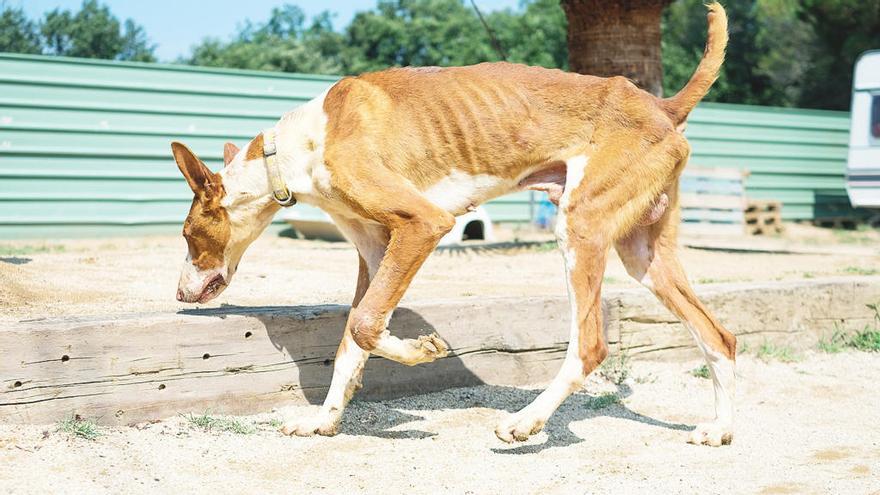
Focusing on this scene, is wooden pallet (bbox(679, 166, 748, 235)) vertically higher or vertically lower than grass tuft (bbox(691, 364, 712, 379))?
lower

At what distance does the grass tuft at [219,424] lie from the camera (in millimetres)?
4285

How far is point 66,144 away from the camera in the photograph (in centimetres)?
1191

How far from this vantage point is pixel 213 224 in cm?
456

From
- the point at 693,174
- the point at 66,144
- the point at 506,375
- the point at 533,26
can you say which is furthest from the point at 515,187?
the point at 533,26

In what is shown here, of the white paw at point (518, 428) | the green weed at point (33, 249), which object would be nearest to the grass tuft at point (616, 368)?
the white paw at point (518, 428)

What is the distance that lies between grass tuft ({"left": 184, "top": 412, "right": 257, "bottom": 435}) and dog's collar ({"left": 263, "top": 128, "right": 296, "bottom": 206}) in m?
1.04

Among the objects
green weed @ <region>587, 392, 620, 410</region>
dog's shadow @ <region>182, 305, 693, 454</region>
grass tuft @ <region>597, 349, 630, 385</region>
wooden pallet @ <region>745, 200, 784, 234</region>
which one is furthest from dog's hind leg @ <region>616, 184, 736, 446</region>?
wooden pallet @ <region>745, 200, 784, 234</region>

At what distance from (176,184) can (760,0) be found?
24144mm

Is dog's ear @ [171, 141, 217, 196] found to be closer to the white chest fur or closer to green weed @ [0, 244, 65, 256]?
the white chest fur

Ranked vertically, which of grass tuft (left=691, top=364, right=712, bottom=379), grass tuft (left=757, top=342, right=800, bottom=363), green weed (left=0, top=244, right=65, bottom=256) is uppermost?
grass tuft (left=691, top=364, right=712, bottom=379)

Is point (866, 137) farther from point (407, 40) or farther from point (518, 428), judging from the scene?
point (407, 40)

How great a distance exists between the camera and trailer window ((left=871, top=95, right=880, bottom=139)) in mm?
15359

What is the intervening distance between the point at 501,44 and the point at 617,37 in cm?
2019

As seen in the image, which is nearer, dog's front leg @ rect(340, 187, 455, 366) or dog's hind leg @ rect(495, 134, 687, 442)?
dog's front leg @ rect(340, 187, 455, 366)
